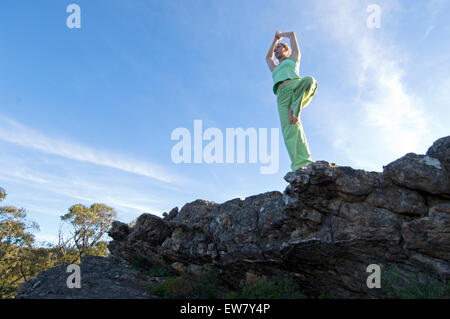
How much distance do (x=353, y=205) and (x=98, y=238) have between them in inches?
1410

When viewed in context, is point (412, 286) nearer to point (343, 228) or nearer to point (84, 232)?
point (343, 228)

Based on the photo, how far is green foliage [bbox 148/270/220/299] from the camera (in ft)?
24.9

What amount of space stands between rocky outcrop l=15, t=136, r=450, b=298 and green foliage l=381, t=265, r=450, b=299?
0.39 feet

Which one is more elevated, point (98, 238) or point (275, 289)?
point (275, 289)

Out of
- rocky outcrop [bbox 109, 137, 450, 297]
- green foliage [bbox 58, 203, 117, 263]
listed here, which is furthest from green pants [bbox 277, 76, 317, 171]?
green foliage [bbox 58, 203, 117, 263]

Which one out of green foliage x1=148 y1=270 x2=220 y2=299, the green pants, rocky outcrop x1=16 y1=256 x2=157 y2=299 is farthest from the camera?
green foliage x1=148 y1=270 x2=220 y2=299

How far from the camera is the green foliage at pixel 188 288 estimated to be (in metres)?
7.57

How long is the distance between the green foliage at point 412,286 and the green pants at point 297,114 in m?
2.91

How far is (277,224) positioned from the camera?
282 inches

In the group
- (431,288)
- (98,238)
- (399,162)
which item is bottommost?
(98,238)

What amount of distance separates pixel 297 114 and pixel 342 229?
2967mm

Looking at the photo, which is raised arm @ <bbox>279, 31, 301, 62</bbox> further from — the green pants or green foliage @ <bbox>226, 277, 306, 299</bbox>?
green foliage @ <bbox>226, 277, 306, 299</bbox>
